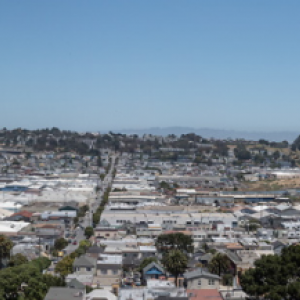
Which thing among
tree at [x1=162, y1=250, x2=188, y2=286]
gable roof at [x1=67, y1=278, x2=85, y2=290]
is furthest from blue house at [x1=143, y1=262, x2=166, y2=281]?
gable roof at [x1=67, y1=278, x2=85, y2=290]

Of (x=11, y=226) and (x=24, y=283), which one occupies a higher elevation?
(x=24, y=283)

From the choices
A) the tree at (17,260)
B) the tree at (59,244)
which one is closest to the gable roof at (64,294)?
the tree at (17,260)

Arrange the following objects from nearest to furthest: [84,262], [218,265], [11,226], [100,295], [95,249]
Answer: [100,295], [218,265], [84,262], [95,249], [11,226]

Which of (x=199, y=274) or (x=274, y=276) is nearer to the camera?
(x=274, y=276)

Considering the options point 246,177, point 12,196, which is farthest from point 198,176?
point 12,196

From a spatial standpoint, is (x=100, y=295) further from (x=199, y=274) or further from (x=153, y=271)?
(x=153, y=271)

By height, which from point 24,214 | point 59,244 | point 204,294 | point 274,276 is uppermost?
point 274,276

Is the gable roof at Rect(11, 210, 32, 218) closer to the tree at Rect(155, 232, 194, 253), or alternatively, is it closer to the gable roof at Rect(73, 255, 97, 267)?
the tree at Rect(155, 232, 194, 253)

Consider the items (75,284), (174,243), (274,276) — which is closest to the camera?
(274,276)

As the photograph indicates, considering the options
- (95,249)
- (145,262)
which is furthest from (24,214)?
(145,262)
